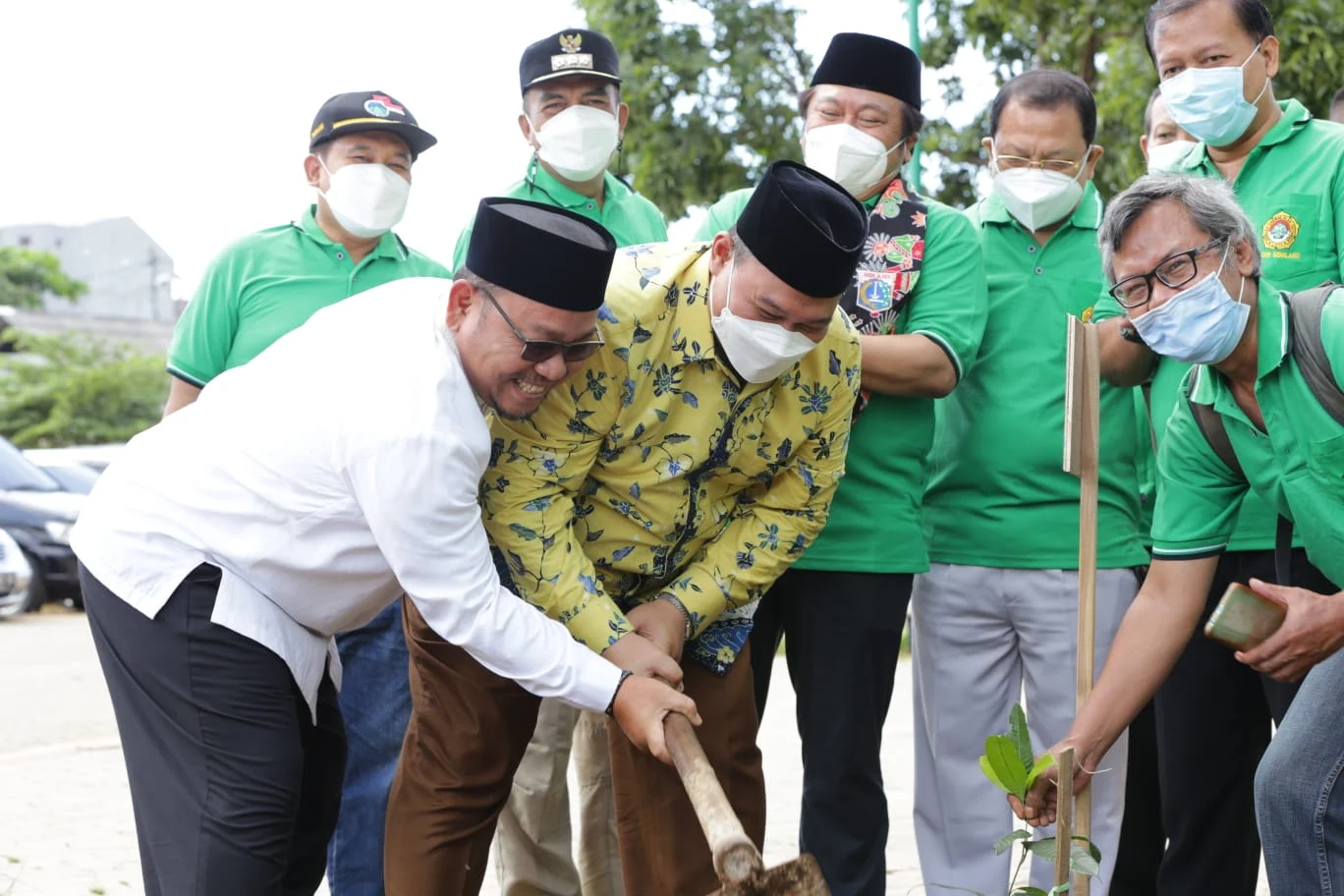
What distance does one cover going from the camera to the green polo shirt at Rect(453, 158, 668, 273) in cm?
434

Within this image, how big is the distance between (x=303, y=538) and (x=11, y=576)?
11.7m

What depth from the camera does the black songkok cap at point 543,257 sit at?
2.79 m

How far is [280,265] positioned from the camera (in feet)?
13.8

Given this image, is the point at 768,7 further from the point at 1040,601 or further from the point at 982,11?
the point at 1040,601

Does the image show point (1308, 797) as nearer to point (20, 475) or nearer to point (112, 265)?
point (20, 475)

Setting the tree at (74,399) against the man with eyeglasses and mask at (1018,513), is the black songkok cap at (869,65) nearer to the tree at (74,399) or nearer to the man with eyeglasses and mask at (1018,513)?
the man with eyeglasses and mask at (1018,513)

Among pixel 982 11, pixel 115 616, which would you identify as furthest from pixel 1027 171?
pixel 982 11

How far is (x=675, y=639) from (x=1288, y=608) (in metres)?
1.22

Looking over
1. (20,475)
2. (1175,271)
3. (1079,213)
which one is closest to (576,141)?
(1079,213)

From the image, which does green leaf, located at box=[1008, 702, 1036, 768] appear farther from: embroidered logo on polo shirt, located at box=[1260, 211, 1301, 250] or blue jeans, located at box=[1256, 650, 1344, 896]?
embroidered logo on polo shirt, located at box=[1260, 211, 1301, 250]

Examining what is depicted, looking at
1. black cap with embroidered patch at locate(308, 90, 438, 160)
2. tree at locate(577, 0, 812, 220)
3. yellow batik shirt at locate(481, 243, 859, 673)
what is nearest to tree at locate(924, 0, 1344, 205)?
tree at locate(577, 0, 812, 220)

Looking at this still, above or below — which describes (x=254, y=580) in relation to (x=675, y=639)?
above

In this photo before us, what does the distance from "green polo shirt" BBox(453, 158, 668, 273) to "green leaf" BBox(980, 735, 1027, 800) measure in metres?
1.86

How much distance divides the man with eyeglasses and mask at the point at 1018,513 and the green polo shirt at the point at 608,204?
3.26 feet
